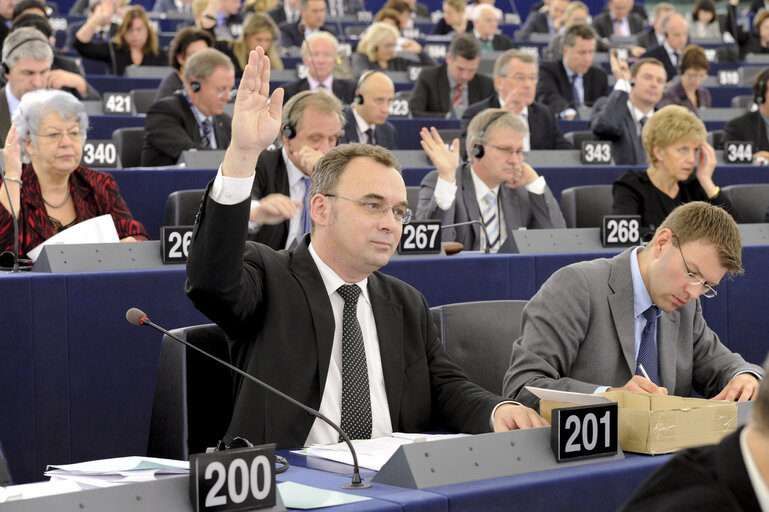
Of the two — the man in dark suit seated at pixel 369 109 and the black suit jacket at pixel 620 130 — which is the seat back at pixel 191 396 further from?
the black suit jacket at pixel 620 130

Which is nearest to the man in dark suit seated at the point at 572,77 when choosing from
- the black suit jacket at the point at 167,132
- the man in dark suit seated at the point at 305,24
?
the man in dark suit seated at the point at 305,24

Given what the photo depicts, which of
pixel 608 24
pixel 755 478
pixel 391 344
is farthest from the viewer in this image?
pixel 608 24

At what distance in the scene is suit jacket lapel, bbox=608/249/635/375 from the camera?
8.51ft

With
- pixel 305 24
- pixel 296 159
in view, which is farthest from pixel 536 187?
pixel 305 24

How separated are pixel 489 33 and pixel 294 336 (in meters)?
9.23

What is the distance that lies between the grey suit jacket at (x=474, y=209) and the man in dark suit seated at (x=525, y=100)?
1660 millimetres

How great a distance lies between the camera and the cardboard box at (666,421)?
1.97m

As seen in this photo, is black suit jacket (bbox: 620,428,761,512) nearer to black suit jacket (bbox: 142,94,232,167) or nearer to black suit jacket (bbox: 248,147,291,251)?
black suit jacket (bbox: 248,147,291,251)

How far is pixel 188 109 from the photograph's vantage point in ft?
18.8

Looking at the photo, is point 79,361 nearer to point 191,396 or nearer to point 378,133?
point 191,396

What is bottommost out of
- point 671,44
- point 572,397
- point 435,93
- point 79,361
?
point 79,361

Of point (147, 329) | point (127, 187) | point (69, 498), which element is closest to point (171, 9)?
point (127, 187)

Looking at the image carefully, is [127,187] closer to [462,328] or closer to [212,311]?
[462,328]

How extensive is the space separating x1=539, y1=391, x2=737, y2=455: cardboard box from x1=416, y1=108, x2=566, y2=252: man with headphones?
2385 millimetres
